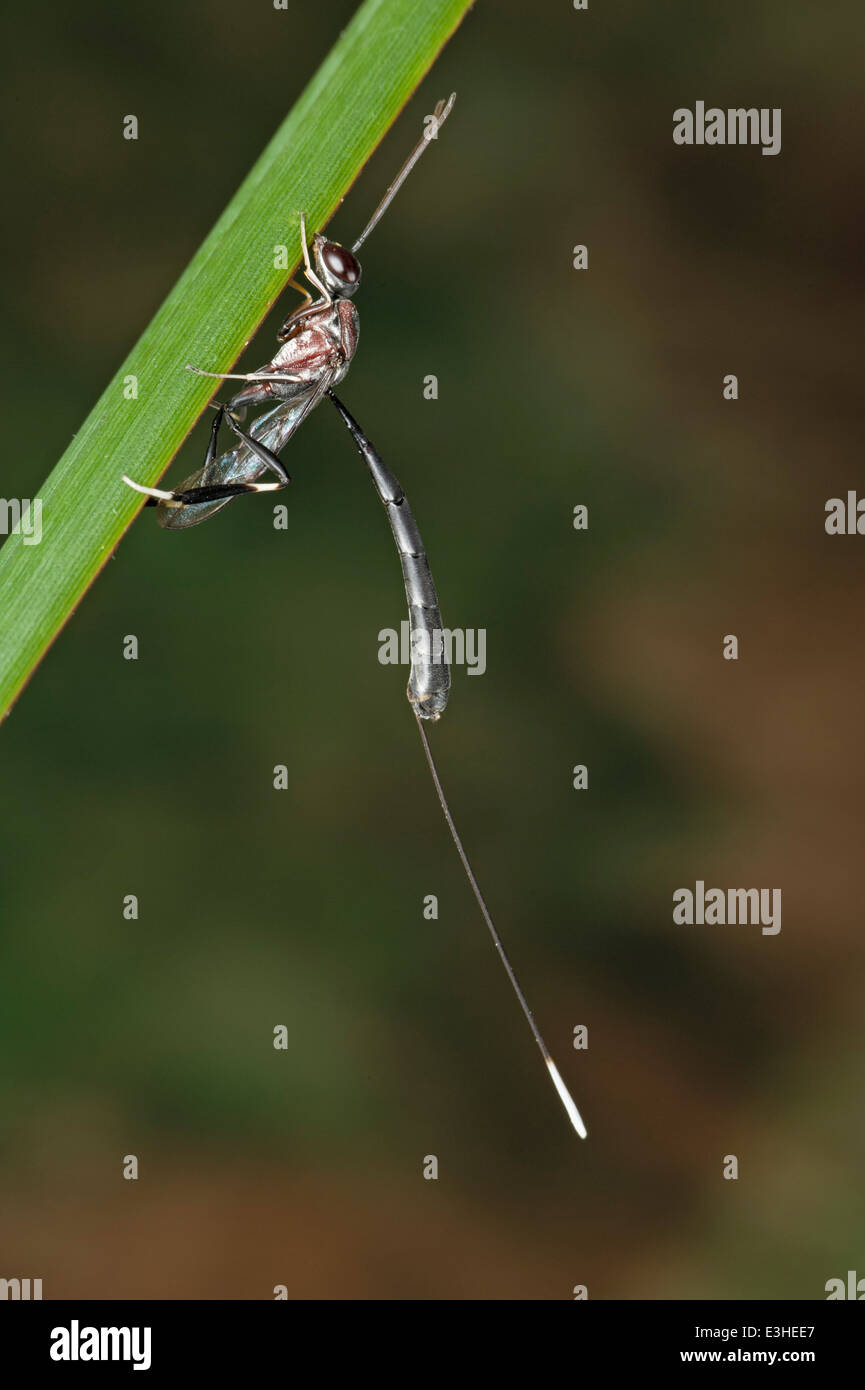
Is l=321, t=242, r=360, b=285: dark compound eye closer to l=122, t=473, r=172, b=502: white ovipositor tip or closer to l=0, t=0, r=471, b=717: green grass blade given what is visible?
l=0, t=0, r=471, b=717: green grass blade

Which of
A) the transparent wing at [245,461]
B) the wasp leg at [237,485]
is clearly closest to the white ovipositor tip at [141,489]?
the wasp leg at [237,485]

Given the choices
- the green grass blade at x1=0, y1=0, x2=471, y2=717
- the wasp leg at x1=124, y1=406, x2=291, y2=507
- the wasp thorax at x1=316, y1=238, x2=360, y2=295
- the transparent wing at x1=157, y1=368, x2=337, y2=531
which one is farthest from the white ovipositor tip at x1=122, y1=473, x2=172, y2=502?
the wasp thorax at x1=316, y1=238, x2=360, y2=295

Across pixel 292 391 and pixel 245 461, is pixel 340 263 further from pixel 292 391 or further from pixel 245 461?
pixel 245 461

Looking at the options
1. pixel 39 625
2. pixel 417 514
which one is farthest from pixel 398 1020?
pixel 39 625

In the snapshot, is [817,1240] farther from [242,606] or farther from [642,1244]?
[242,606]

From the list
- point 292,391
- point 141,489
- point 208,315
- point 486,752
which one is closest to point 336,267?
point 292,391

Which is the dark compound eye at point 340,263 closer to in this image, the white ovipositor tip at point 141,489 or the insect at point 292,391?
the insect at point 292,391
